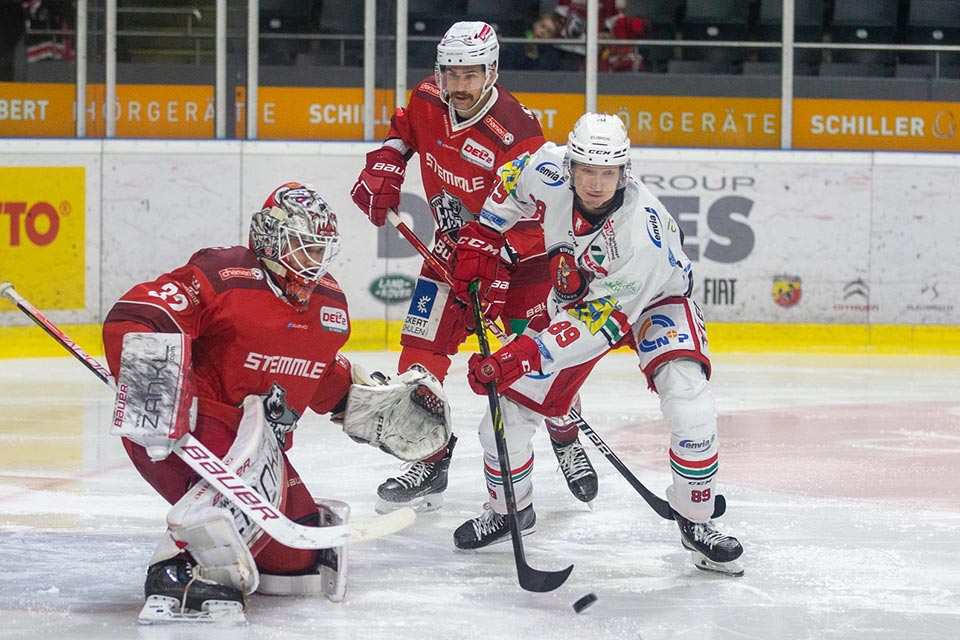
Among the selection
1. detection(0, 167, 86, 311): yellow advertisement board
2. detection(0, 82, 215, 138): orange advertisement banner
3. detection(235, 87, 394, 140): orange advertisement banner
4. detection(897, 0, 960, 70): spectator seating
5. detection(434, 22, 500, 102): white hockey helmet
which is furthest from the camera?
detection(897, 0, 960, 70): spectator seating

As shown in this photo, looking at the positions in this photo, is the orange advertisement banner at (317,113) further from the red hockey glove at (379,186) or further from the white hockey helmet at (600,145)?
the white hockey helmet at (600,145)

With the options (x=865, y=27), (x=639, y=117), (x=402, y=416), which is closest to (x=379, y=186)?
(x=402, y=416)

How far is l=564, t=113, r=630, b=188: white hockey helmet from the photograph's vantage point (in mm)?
3043

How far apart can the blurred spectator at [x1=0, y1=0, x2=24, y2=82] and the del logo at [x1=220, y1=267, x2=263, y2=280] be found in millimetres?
4955

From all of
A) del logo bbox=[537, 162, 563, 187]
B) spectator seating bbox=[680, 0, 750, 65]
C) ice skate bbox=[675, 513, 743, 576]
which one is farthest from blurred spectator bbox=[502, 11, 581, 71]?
ice skate bbox=[675, 513, 743, 576]

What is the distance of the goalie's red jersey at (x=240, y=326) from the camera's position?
2.74 m

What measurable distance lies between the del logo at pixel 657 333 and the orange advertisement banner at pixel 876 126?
15.8ft

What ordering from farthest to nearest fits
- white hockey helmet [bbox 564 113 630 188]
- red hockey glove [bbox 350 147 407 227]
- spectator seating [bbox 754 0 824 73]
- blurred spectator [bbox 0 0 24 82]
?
spectator seating [bbox 754 0 824 73]
blurred spectator [bbox 0 0 24 82]
red hockey glove [bbox 350 147 407 227]
white hockey helmet [bbox 564 113 630 188]

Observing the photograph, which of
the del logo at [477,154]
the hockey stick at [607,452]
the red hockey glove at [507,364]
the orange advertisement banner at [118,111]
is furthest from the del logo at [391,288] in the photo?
the red hockey glove at [507,364]

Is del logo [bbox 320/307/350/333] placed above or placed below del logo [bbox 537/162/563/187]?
below

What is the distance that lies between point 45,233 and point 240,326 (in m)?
4.43

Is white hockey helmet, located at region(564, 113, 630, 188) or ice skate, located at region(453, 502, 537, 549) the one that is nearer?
white hockey helmet, located at region(564, 113, 630, 188)

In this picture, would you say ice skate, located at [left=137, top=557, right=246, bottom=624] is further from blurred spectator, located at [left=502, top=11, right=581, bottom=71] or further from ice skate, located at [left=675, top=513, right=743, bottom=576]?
blurred spectator, located at [left=502, top=11, right=581, bottom=71]

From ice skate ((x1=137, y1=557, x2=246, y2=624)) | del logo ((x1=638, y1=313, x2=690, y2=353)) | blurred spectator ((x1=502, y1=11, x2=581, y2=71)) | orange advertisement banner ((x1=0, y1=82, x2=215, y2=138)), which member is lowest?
ice skate ((x1=137, y1=557, x2=246, y2=624))
